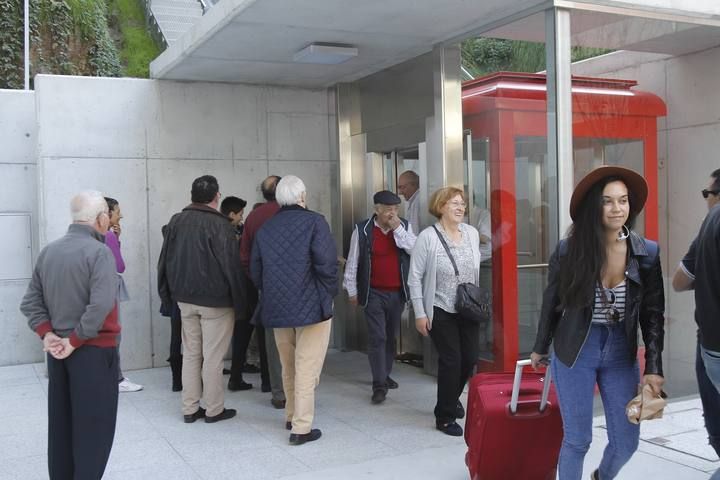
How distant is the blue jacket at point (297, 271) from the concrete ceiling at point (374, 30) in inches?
63.9

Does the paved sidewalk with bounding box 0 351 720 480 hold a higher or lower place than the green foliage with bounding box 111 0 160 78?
lower

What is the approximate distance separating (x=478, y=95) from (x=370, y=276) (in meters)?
1.80

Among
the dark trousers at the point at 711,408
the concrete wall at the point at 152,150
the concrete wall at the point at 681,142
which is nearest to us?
the dark trousers at the point at 711,408

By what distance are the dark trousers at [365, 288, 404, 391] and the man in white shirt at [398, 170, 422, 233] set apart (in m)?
1.04

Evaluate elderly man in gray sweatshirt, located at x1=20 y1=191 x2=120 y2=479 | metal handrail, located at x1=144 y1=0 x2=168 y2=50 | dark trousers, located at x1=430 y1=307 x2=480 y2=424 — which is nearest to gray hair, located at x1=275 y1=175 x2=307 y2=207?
dark trousers, located at x1=430 y1=307 x2=480 y2=424

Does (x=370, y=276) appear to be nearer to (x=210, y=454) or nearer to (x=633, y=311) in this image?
(x=210, y=454)

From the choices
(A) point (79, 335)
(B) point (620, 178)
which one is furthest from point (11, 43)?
(B) point (620, 178)

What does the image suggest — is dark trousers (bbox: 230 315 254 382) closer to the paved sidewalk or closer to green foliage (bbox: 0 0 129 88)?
the paved sidewalk

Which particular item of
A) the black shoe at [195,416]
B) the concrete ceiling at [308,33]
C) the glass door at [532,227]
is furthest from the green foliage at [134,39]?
the glass door at [532,227]

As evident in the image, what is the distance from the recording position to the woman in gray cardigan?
5.33 metres

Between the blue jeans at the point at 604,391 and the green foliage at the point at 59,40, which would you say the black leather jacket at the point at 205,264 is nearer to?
the blue jeans at the point at 604,391

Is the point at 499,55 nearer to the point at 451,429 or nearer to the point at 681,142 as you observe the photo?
the point at 681,142

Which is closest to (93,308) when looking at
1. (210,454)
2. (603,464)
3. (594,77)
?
(210,454)

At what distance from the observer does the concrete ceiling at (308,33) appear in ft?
18.4
